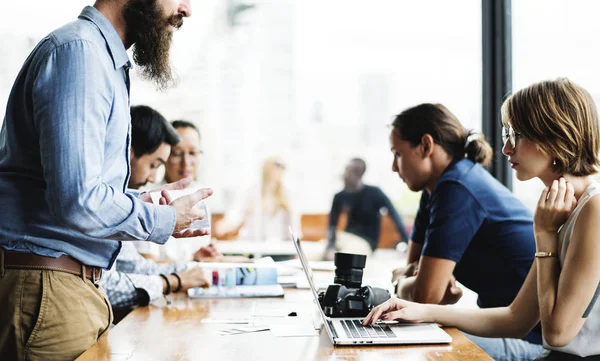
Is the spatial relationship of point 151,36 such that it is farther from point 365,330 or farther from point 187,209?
point 365,330

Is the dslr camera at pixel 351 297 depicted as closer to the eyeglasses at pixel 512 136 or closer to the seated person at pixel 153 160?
the eyeglasses at pixel 512 136

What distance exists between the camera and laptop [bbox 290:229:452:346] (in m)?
1.58

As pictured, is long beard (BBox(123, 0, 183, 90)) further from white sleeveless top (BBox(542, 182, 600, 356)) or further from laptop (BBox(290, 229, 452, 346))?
white sleeveless top (BBox(542, 182, 600, 356))

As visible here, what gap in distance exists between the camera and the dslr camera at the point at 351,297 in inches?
72.1

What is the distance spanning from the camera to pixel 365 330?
1.68 m

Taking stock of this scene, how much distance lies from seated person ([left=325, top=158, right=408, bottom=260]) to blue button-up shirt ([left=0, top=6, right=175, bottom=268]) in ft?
13.0

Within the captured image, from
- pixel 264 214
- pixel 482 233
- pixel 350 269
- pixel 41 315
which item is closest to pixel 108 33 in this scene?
pixel 41 315

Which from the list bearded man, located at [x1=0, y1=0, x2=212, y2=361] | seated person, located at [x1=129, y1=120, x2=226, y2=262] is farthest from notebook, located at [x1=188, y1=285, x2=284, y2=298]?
bearded man, located at [x1=0, y1=0, x2=212, y2=361]

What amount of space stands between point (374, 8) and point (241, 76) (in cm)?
133

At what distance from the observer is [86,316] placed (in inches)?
62.4

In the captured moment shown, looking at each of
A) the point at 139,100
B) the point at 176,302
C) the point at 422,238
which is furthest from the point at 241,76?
the point at 176,302

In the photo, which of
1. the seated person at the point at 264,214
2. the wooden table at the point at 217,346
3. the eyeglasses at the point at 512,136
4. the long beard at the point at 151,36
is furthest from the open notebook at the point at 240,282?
the seated person at the point at 264,214

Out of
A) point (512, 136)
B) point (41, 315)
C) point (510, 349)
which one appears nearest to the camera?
point (41, 315)

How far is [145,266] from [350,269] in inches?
38.4
